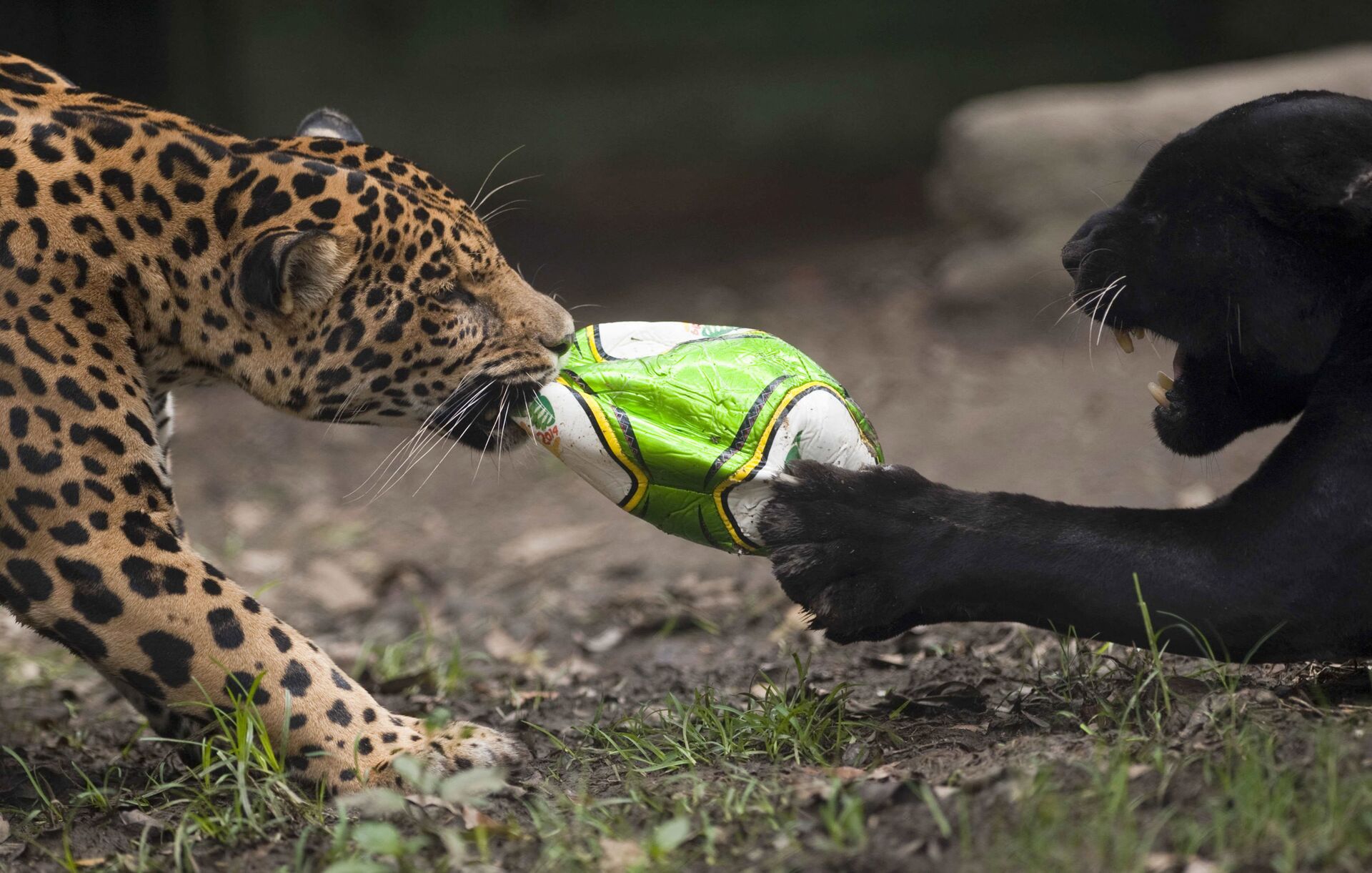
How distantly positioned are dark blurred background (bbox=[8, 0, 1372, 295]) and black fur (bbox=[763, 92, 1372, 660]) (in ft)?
30.9

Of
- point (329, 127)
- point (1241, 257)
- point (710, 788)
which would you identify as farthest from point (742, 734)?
point (329, 127)

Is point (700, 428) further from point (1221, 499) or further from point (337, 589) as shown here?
point (337, 589)

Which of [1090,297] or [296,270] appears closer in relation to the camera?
[296,270]

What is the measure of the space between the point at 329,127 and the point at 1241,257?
298cm

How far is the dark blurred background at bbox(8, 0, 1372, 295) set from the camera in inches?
532

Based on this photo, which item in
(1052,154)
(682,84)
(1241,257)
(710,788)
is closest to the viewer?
(710,788)

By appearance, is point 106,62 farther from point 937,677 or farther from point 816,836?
point 816,836

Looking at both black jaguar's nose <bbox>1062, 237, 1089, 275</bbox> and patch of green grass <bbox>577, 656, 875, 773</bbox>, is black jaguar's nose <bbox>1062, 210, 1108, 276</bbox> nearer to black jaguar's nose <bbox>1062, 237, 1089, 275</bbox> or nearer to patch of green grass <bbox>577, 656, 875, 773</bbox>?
black jaguar's nose <bbox>1062, 237, 1089, 275</bbox>

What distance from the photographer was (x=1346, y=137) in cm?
361

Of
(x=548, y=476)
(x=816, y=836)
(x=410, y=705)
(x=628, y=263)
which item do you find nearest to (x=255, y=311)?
(x=410, y=705)

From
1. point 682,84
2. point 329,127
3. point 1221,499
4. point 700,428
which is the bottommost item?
point 1221,499

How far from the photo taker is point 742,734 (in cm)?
365

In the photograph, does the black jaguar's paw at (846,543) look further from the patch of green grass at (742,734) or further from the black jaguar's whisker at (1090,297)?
the black jaguar's whisker at (1090,297)

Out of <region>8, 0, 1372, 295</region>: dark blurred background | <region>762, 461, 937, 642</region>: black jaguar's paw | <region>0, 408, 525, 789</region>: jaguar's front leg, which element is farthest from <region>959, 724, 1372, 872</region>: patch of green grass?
<region>8, 0, 1372, 295</region>: dark blurred background
